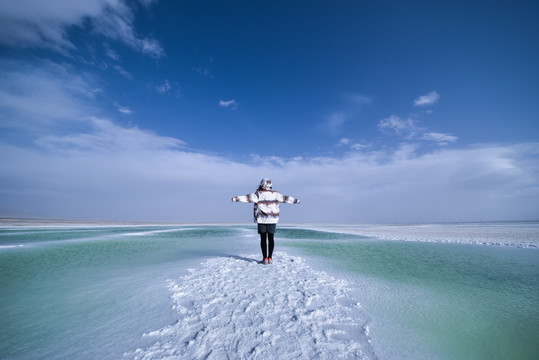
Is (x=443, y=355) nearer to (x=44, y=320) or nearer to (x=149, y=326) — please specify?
(x=149, y=326)

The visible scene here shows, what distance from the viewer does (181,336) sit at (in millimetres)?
3084

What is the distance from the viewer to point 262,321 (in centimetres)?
345

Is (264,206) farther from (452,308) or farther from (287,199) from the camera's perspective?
(452,308)

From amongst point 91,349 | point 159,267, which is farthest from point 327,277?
point 159,267

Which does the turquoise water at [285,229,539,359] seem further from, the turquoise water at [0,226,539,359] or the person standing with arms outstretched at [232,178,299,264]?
the person standing with arms outstretched at [232,178,299,264]

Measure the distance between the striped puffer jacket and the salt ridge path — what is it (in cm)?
173

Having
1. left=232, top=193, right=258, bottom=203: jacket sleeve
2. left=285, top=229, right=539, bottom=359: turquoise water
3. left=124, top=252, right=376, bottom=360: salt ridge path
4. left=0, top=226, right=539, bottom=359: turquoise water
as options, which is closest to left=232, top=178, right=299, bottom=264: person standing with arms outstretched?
left=232, top=193, right=258, bottom=203: jacket sleeve

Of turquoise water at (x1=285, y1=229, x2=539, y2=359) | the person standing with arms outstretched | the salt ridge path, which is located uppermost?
the person standing with arms outstretched

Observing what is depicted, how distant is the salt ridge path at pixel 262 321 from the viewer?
9.01 feet

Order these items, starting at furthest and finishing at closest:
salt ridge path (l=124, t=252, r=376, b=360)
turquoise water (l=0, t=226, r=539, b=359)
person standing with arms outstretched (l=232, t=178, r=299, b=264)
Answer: person standing with arms outstretched (l=232, t=178, r=299, b=264), turquoise water (l=0, t=226, r=539, b=359), salt ridge path (l=124, t=252, r=376, b=360)

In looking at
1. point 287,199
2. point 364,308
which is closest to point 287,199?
point 287,199

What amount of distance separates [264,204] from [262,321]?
3718 millimetres

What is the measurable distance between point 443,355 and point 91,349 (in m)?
4.51

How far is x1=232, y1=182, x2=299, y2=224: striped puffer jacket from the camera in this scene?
6855mm
